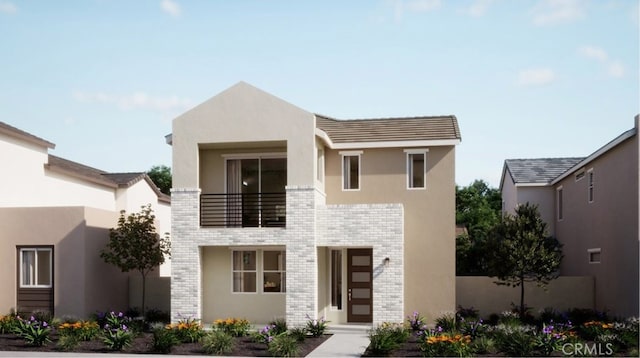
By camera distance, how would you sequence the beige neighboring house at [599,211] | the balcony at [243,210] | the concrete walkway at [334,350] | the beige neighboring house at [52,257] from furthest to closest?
the beige neighboring house at [52,257]
the balcony at [243,210]
the beige neighboring house at [599,211]
the concrete walkway at [334,350]

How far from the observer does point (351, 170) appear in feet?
77.6

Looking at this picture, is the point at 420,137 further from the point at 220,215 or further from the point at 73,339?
the point at 73,339

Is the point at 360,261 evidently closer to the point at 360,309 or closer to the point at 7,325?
the point at 360,309

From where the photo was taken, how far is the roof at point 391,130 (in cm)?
2300

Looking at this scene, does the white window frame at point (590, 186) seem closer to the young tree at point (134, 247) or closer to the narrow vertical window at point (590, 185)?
the narrow vertical window at point (590, 185)

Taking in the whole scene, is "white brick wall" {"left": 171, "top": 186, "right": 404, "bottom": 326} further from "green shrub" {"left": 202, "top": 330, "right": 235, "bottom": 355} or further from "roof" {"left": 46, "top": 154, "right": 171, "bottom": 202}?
"roof" {"left": 46, "top": 154, "right": 171, "bottom": 202}

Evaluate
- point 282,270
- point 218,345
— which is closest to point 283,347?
point 218,345

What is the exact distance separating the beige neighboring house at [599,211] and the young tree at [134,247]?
47.2ft

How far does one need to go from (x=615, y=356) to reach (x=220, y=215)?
476 inches

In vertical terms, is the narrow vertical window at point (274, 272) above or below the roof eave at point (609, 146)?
below

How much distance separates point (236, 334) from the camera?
19.3 metres

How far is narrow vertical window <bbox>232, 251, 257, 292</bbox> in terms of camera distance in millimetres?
22828

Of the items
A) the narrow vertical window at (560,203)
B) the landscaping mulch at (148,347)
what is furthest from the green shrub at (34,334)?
the narrow vertical window at (560,203)

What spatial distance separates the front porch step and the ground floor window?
6.83 ft
